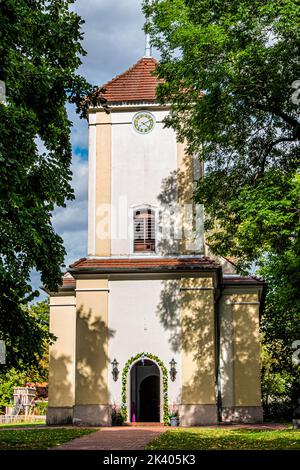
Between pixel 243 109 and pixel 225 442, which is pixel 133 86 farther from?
pixel 225 442

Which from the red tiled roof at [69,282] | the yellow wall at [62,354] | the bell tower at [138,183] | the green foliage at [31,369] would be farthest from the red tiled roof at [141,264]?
the yellow wall at [62,354]

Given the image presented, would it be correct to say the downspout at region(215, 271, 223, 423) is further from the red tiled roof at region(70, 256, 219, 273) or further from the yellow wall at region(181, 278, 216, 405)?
the yellow wall at region(181, 278, 216, 405)

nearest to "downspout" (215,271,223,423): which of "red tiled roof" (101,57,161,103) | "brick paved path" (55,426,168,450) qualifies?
"brick paved path" (55,426,168,450)

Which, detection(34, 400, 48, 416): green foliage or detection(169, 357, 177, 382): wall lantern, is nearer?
detection(169, 357, 177, 382): wall lantern

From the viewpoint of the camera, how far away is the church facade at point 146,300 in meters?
23.8

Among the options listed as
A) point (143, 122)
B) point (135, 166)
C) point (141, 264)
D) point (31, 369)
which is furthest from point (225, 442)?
point (143, 122)

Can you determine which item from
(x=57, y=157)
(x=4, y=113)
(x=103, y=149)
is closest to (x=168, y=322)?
(x=103, y=149)

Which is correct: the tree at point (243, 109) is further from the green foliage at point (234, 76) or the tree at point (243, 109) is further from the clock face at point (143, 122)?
the clock face at point (143, 122)

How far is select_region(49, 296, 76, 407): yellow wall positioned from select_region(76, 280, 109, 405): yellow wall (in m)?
3.48

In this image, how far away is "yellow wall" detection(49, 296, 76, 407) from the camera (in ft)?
88.2

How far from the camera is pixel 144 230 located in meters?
25.5

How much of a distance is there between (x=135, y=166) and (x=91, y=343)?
281 inches

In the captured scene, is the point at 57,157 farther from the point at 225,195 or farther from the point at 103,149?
the point at 103,149

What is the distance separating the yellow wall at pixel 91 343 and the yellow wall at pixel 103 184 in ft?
5.81
